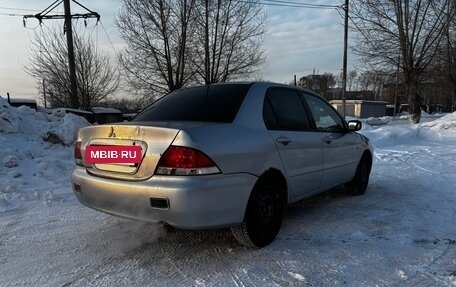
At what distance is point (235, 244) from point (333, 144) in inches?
77.9

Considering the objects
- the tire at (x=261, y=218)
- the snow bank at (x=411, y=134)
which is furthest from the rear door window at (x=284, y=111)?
the snow bank at (x=411, y=134)

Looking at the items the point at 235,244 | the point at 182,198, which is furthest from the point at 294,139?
the point at 182,198

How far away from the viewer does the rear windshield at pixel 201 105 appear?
416 cm

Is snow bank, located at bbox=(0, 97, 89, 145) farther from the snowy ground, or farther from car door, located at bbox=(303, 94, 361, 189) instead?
car door, located at bbox=(303, 94, 361, 189)

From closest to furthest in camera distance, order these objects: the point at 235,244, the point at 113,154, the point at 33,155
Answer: the point at 113,154, the point at 235,244, the point at 33,155

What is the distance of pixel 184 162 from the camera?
3.50 metres

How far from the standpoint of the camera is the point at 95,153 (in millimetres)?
4051

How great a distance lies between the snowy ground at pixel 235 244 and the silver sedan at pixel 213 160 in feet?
Result: 1.29

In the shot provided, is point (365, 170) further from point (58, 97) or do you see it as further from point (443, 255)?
point (58, 97)

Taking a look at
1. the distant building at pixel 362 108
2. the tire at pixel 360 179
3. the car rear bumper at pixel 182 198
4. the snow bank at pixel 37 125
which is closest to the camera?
the car rear bumper at pixel 182 198

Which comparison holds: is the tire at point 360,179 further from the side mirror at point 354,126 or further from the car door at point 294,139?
the car door at point 294,139

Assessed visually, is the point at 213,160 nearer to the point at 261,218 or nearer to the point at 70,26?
the point at 261,218

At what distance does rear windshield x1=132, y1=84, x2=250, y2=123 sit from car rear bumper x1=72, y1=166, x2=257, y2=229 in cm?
66

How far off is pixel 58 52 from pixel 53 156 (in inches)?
703
